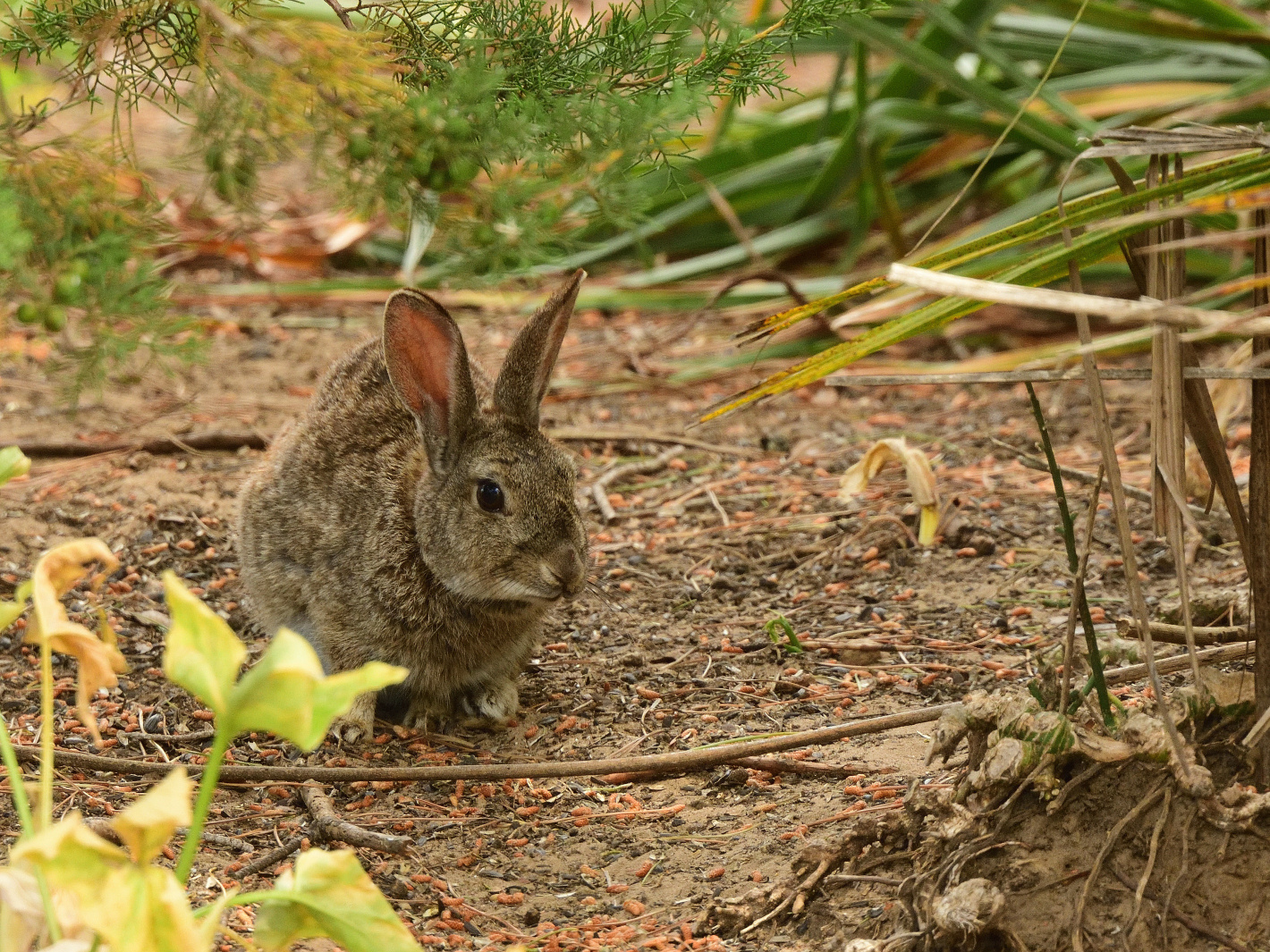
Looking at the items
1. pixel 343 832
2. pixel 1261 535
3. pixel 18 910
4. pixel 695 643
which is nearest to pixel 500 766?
pixel 343 832

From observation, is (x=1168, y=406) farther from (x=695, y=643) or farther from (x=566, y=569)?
(x=695, y=643)

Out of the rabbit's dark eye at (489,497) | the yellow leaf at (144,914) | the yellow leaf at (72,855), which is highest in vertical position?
the yellow leaf at (72,855)

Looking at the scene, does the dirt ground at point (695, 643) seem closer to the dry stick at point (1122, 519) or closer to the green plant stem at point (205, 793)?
the dry stick at point (1122, 519)

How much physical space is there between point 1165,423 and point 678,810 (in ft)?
4.50

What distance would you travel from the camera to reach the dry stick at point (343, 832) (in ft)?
8.57

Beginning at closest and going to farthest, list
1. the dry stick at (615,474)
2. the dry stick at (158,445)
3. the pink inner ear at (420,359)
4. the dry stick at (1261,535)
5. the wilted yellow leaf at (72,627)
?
the wilted yellow leaf at (72,627), the dry stick at (1261,535), the pink inner ear at (420,359), the dry stick at (615,474), the dry stick at (158,445)

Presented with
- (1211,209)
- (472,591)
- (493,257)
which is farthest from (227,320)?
(1211,209)

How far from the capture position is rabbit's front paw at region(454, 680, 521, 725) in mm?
3453

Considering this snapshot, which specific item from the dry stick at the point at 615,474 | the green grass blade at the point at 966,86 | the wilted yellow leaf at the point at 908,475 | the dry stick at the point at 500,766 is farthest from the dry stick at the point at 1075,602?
the green grass blade at the point at 966,86

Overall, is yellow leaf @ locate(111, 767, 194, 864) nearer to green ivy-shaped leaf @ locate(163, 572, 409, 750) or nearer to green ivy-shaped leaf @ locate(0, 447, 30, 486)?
green ivy-shaped leaf @ locate(163, 572, 409, 750)

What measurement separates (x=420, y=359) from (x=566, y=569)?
0.65 m

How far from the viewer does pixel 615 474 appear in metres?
4.96

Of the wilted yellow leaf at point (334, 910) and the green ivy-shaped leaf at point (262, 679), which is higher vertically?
the green ivy-shaped leaf at point (262, 679)

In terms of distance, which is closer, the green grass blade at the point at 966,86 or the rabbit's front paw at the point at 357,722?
the rabbit's front paw at the point at 357,722
